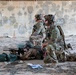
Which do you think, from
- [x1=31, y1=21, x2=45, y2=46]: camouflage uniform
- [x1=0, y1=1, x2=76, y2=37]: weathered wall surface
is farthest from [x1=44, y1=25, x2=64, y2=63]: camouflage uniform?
[x1=0, y1=1, x2=76, y2=37]: weathered wall surface

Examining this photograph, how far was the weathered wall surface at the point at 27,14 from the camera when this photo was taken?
11258mm

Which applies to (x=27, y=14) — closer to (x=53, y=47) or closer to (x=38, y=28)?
(x=38, y=28)

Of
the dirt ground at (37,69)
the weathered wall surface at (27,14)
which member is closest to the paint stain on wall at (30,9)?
the weathered wall surface at (27,14)

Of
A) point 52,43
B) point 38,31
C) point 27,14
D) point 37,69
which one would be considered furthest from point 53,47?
point 27,14

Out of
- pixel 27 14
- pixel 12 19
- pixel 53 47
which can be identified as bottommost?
pixel 53 47

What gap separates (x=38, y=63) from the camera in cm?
577

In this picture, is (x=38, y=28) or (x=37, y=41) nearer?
(x=37, y=41)

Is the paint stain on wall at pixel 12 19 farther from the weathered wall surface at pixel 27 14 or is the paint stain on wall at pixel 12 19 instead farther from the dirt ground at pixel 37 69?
the dirt ground at pixel 37 69

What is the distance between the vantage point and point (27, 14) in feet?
37.2

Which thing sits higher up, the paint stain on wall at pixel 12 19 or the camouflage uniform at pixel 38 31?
the paint stain on wall at pixel 12 19

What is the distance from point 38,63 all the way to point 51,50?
1.25ft

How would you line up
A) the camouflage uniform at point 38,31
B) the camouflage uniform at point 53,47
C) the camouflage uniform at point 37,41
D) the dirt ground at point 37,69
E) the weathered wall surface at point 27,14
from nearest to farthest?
the dirt ground at point 37,69 < the camouflage uniform at point 53,47 < the camouflage uniform at point 37,41 < the camouflage uniform at point 38,31 < the weathered wall surface at point 27,14

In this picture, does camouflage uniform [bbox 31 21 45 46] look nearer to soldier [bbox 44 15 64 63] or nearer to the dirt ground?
soldier [bbox 44 15 64 63]

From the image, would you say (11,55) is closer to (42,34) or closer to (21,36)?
(42,34)
